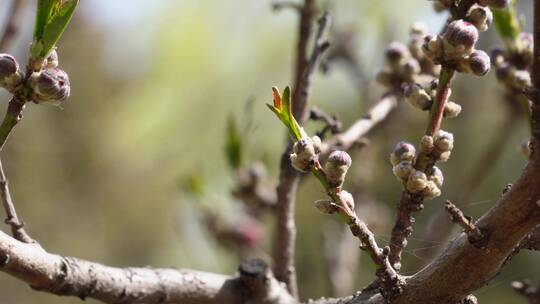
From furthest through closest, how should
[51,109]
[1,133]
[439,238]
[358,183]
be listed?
[51,109] < [358,183] < [439,238] < [1,133]

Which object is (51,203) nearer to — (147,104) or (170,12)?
(147,104)

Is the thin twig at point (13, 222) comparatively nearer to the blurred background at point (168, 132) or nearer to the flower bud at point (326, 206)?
the flower bud at point (326, 206)

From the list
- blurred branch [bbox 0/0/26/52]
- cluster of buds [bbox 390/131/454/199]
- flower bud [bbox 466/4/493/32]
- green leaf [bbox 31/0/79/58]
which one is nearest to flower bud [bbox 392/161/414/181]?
cluster of buds [bbox 390/131/454/199]

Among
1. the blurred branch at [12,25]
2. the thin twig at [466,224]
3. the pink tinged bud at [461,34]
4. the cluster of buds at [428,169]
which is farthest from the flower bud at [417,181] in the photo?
the blurred branch at [12,25]

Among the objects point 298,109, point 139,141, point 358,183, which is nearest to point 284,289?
point 298,109

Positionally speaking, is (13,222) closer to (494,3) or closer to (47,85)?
(47,85)

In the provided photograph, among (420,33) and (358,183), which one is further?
(358,183)

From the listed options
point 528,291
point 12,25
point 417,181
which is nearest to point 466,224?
point 417,181
